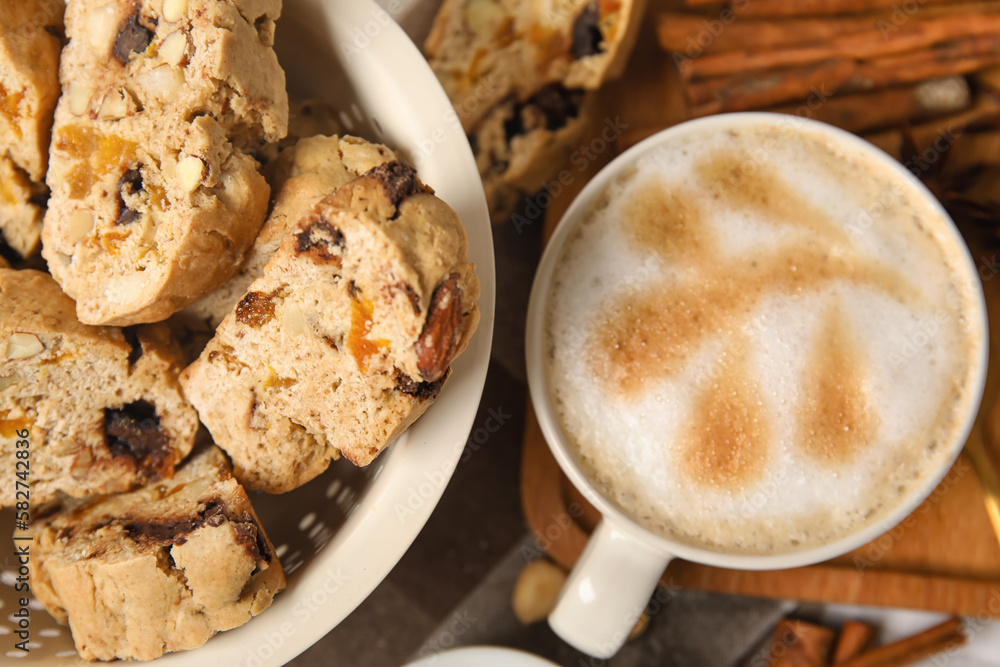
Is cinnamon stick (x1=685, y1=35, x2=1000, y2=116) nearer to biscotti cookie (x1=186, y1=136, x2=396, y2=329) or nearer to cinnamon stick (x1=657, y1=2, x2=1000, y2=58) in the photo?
cinnamon stick (x1=657, y1=2, x2=1000, y2=58)

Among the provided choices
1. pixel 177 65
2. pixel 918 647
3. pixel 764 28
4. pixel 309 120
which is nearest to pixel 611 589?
pixel 918 647

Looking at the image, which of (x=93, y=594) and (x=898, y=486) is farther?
(x=898, y=486)

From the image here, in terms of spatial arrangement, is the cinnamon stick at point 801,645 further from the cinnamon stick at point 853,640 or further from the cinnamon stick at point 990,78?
the cinnamon stick at point 990,78

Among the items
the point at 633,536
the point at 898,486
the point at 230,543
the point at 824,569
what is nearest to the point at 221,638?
the point at 230,543

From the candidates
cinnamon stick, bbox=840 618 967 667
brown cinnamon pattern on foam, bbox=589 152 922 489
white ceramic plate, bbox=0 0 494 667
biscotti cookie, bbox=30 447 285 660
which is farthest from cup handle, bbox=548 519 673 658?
cinnamon stick, bbox=840 618 967 667

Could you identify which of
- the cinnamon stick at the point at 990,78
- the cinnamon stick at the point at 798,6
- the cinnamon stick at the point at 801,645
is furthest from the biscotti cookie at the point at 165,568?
the cinnamon stick at the point at 990,78

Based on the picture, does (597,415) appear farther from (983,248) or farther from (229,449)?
(983,248)

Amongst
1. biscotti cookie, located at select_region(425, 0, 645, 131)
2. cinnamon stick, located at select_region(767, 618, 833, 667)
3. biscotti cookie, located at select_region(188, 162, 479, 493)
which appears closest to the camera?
biscotti cookie, located at select_region(188, 162, 479, 493)
